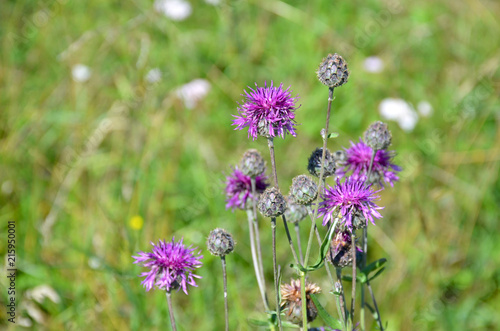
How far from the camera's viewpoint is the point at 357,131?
4.20 metres

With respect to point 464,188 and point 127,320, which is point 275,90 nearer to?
point 127,320

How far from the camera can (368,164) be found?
193 cm

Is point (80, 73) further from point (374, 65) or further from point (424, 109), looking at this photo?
point (424, 109)

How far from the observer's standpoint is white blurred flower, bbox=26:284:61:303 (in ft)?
9.43

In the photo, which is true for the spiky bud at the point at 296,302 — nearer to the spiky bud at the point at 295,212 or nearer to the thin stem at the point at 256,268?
the thin stem at the point at 256,268

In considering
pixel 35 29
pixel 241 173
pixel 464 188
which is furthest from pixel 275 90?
pixel 35 29

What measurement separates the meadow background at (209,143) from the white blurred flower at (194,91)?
0.15ft

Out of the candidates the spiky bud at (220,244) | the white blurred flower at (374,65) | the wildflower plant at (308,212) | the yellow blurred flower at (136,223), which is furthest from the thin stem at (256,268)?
the white blurred flower at (374,65)

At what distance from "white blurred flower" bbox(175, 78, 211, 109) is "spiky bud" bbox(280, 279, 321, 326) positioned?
2.16 metres

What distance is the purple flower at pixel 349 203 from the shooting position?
155 cm

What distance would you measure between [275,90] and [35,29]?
3.35 metres

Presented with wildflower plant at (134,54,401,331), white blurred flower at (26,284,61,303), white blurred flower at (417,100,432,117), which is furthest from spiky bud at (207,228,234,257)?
white blurred flower at (417,100,432,117)

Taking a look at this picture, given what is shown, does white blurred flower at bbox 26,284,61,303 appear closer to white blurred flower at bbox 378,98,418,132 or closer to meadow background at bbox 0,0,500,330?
meadow background at bbox 0,0,500,330

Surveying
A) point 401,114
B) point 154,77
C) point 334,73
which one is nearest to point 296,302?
point 334,73
